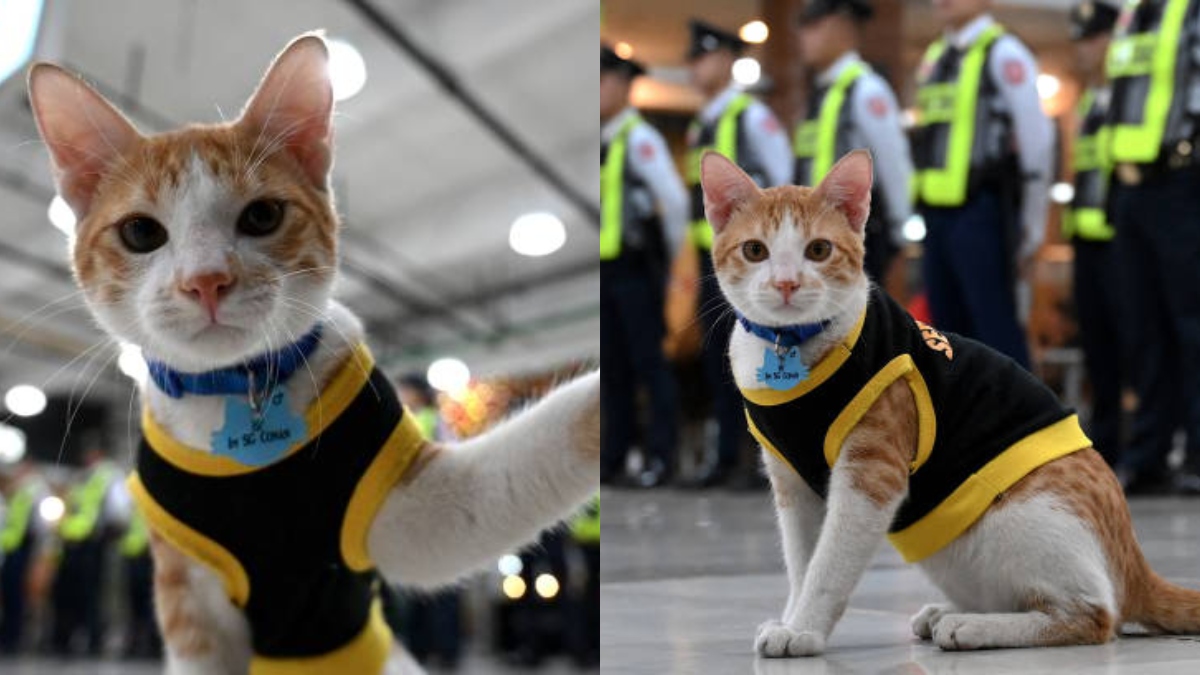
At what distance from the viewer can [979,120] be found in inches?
39.2

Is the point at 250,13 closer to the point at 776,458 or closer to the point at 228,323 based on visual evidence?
the point at 228,323

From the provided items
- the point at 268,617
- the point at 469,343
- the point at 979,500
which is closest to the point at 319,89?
the point at 268,617

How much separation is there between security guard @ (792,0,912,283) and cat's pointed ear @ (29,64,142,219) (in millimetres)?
458

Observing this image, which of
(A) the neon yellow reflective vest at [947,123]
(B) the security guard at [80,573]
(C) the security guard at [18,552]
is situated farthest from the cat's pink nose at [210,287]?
(C) the security guard at [18,552]

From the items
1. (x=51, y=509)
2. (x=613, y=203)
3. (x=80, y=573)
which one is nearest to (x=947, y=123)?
(x=613, y=203)

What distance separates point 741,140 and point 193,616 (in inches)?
22.5

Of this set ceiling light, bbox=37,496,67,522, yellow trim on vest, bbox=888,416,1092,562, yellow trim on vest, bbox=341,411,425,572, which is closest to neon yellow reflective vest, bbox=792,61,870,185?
yellow trim on vest, bbox=888,416,1092,562

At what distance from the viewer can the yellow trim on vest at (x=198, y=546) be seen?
0.73m

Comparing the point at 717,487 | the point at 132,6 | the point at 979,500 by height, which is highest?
the point at 132,6

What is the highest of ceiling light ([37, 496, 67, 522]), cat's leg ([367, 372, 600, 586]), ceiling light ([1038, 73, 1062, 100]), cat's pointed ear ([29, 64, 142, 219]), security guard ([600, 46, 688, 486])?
cat's pointed ear ([29, 64, 142, 219])

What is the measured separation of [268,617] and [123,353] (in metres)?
0.18

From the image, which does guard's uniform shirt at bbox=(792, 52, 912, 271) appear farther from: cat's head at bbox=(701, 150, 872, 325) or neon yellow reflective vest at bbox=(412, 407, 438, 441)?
neon yellow reflective vest at bbox=(412, 407, 438, 441)

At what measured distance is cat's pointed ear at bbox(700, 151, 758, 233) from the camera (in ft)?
2.62

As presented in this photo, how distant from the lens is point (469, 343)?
7.02 feet
